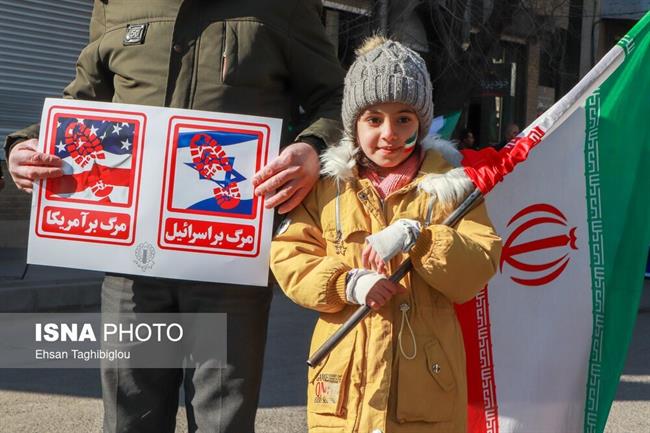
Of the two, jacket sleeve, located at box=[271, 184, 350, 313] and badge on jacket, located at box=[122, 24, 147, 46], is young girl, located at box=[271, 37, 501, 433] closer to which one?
jacket sleeve, located at box=[271, 184, 350, 313]

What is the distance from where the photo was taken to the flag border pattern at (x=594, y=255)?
375cm

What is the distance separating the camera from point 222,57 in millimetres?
3027

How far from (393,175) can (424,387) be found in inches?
25.1

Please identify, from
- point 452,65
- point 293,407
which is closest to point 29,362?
point 293,407

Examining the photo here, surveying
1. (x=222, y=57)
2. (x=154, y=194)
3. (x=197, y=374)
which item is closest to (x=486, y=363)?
(x=197, y=374)

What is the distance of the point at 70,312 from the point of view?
30.1 feet

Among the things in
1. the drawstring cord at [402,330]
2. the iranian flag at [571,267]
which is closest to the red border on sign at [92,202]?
the drawstring cord at [402,330]

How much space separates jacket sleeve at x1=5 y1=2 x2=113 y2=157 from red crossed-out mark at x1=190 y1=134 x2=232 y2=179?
0.42 meters

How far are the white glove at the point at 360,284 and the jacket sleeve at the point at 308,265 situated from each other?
0.08 feet

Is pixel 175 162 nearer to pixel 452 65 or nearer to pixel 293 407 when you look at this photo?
pixel 293 407

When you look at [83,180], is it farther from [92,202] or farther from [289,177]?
[289,177]

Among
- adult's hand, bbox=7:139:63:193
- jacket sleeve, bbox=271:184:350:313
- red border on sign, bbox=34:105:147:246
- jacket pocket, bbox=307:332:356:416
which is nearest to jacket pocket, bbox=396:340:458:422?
jacket pocket, bbox=307:332:356:416

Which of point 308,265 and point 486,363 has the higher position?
point 308,265

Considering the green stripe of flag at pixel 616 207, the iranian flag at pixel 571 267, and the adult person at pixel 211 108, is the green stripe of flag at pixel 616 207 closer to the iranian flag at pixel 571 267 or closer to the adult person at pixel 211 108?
the iranian flag at pixel 571 267
